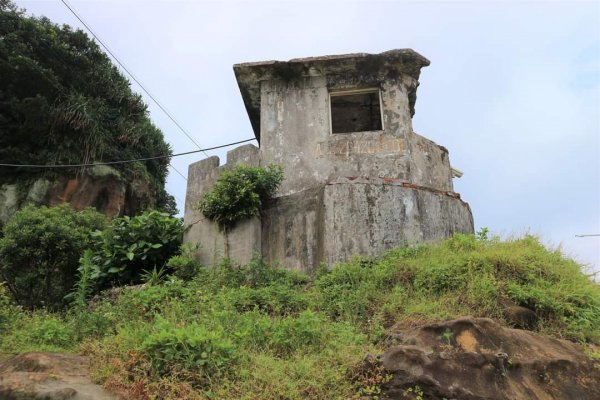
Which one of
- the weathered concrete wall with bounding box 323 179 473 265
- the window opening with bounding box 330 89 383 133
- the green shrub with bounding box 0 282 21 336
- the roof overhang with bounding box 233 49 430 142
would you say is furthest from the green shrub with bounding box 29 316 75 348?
the window opening with bounding box 330 89 383 133

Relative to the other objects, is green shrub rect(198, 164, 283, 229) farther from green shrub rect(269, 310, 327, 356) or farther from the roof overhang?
green shrub rect(269, 310, 327, 356)

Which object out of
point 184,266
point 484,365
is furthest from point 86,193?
point 484,365

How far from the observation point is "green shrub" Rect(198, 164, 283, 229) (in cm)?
906

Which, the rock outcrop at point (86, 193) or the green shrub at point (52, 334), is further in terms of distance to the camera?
the rock outcrop at point (86, 193)

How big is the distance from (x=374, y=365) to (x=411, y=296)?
1.97 meters

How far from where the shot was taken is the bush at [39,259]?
952 cm

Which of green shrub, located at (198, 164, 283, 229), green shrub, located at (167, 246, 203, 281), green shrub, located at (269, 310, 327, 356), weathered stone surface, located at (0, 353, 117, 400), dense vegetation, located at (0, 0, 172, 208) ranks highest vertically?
dense vegetation, located at (0, 0, 172, 208)

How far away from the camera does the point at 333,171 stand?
9953 millimetres

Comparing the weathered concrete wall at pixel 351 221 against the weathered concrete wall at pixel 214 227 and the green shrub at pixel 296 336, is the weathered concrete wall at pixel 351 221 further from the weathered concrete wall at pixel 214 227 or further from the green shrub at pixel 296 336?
the green shrub at pixel 296 336

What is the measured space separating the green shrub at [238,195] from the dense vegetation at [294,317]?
960 mm

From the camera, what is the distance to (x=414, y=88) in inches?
432

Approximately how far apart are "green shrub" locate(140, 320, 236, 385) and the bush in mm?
4810

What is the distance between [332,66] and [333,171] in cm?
215

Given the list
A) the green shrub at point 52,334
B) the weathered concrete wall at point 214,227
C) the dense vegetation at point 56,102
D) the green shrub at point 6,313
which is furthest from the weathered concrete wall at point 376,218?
the dense vegetation at point 56,102
